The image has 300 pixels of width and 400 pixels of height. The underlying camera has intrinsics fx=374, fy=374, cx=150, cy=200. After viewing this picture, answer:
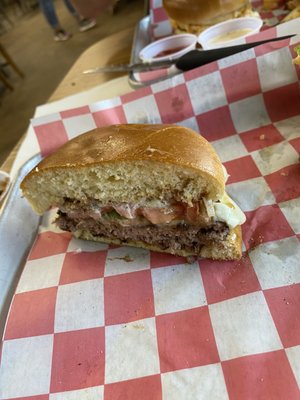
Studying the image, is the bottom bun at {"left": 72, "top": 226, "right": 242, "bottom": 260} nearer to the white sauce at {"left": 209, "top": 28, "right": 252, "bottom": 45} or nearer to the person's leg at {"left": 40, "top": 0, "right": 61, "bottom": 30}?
the white sauce at {"left": 209, "top": 28, "right": 252, "bottom": 45}

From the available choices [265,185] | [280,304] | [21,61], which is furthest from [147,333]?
[21,61]

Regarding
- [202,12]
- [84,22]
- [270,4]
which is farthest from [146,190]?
[84,22]

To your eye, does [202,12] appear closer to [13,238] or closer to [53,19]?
[13,238]

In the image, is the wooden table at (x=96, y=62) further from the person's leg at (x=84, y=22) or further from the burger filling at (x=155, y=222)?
the person's leg at (x=84, y=22)

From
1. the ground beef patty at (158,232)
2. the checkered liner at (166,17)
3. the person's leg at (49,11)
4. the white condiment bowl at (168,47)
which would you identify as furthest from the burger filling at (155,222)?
the person's leg at (49,11)

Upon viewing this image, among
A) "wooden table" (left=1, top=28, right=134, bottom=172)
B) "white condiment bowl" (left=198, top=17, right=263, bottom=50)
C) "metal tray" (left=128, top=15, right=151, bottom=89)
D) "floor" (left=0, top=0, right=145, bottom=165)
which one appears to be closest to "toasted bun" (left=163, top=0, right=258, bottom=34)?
"white condiment bowl" (left=198, top=17, right=263, bottom=50)

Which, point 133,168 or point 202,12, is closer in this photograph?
point 133,168
